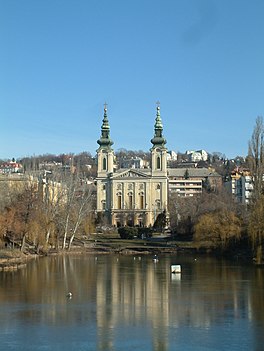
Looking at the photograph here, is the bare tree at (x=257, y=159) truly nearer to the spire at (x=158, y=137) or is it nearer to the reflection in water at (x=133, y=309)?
the reflection in water at (x=133, y=309)

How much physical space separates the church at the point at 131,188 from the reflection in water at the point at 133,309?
62.6 metres

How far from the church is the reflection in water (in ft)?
205

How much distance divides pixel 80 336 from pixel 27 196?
36.3 metres

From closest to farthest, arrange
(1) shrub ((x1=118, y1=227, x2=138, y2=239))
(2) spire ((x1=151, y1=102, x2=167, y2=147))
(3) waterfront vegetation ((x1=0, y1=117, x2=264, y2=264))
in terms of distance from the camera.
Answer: (3) waterfront vegetation ((x1=0, y1=117, x2=264, y2=264)), (1) shrub ((x1=118, y1=227, x2=138, y2=239)), (2) spire ((x1=151, y1=102, x2=167, y2=147))

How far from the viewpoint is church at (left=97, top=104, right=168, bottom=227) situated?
106 metres

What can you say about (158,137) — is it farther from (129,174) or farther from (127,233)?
(127,233)

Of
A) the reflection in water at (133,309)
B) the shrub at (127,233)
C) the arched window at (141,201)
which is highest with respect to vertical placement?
the arched window at (141,201)

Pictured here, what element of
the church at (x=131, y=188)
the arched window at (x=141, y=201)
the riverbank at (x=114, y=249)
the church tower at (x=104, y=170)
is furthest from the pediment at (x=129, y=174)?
the riverbank at (x=114, y=249)

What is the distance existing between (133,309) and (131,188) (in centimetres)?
8345

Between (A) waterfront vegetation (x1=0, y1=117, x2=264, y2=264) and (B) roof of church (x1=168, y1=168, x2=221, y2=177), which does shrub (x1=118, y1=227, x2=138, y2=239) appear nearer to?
(A) waterfront vegetation (x1=0, y1=117, x2=264, y2=264)

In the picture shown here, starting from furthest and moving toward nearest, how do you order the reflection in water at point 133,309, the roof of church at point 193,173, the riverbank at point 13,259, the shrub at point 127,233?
the roof of church at point 193,173, the shrub at point 127,233, the riverbank at point 13,259, the reflection in water at point 133,309

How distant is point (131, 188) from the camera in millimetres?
109062

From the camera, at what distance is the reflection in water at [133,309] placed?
1948 cm

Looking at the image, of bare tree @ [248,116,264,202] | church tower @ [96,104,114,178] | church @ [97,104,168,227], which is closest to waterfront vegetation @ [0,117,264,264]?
bare tree @ [248,116,264,202]
